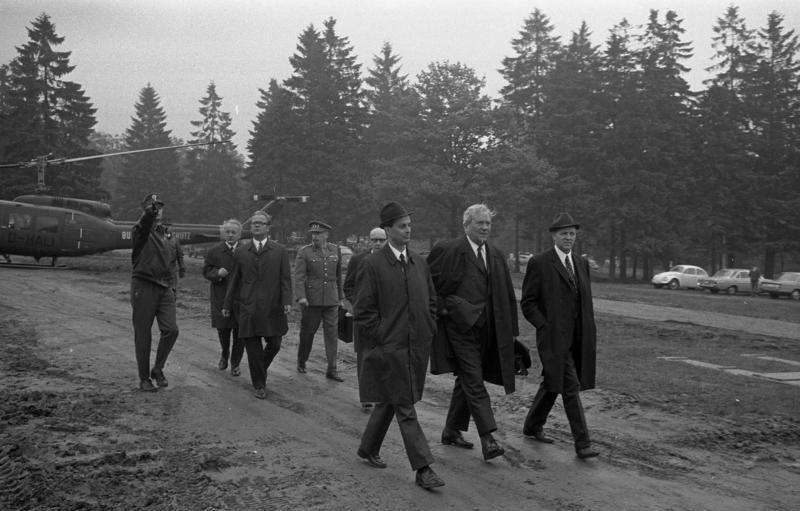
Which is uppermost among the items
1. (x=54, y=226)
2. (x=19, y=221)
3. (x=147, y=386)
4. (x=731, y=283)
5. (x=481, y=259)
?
(x=19, y=221)

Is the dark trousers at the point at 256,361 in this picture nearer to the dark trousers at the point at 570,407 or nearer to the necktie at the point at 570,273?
the dark trousers at the point at 570,407

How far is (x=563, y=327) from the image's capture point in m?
5.90

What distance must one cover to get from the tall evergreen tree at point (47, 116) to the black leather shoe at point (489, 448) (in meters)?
47.0

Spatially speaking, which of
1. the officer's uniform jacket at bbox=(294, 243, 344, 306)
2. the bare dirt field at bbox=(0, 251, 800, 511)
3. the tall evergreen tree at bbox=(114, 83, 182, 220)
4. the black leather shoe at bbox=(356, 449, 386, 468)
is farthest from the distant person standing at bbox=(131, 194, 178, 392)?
the tall evergreen tree at bbox=(114, 83, 182, 220)

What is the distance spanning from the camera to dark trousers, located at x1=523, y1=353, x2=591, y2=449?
5.70 metres

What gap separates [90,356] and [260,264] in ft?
11.8

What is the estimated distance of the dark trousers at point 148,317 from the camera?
7.74 meters

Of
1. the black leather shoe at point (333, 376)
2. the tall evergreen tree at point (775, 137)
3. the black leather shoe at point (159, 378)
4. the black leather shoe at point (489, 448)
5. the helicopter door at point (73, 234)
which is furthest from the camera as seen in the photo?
the tall evergreen tree at point (775, 137)

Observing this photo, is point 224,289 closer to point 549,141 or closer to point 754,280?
point 754,280

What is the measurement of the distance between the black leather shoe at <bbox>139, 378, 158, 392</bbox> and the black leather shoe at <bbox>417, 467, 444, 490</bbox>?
4178mm

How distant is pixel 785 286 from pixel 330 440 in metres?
36.1

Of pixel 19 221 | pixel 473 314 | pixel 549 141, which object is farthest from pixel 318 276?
pixel 549 141

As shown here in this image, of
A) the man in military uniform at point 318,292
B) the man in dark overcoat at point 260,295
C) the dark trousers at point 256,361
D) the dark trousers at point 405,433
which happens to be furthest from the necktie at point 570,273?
the man in military uniform at point 318,292

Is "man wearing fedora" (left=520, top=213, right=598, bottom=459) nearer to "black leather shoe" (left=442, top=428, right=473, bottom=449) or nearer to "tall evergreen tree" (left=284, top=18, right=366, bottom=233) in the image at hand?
"black leather shoe" (left=442, top=428, right=473, bottom=449)
